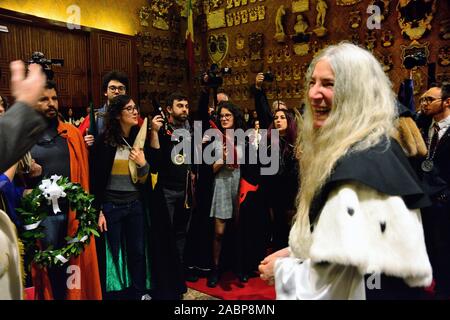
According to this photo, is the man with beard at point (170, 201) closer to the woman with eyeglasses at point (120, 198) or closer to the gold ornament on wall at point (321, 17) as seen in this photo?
the woman with eyeglasses at point (120, 198)

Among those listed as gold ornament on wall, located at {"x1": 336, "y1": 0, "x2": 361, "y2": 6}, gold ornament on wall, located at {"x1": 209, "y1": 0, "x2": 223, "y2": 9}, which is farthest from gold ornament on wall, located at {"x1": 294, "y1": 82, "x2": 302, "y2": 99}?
gold ornament on wall, located at {"x1": 209, "y1": 0, "x2": 223, "y2": 9}

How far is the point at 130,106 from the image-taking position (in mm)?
3285

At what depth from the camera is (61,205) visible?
2.72m

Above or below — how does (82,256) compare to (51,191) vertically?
below

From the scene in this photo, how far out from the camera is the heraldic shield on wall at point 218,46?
9.12 meters

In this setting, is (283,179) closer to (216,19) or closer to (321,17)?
(321,17)

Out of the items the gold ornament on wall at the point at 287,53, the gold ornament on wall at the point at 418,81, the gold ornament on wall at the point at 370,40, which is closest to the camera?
the gold ornament on wall at the point at 418,81

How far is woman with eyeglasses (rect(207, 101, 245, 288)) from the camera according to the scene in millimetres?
3938

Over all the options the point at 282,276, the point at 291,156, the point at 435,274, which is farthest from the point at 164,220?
the point at 435,274

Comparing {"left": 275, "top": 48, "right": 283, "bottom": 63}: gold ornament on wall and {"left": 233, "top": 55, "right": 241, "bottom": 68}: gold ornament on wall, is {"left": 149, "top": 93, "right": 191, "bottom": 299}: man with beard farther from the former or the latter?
{"left": 233, "top": 55, "right": 241, "bottom": 68}: gold ornament on wall

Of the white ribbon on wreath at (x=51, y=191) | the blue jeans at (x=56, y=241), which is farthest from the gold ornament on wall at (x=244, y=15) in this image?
the white ribbon on wreath at (x=51, y=191)

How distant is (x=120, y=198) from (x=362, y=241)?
248 cm

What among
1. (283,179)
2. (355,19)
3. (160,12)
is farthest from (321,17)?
(283,179)
